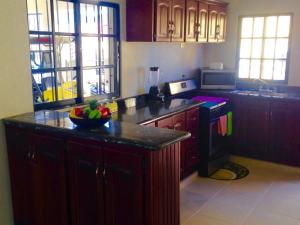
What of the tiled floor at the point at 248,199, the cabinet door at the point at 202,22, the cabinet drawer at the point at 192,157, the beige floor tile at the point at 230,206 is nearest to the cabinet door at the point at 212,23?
the cabinet door at the point at 202,22

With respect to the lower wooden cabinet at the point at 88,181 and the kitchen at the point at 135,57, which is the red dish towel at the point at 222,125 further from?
the lower wooden cabinet at the point at 88,181

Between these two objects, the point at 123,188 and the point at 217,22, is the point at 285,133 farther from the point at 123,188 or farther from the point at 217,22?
the point at 123,188

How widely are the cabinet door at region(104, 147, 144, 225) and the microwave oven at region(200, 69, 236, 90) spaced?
10.3 feet

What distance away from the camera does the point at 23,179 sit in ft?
9.12

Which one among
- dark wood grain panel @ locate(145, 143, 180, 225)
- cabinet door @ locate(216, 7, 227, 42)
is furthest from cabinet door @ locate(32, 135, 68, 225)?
cabinet door @ locate(216, 7, 227, 42)

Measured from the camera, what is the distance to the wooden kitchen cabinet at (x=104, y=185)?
2.15 m

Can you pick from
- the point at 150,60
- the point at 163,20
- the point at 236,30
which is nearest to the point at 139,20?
the point at 163,20

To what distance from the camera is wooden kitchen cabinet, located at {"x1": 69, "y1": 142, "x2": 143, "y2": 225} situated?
2.15 metres

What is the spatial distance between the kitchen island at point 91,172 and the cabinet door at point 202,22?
242 centimetres

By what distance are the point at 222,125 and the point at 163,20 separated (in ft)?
5.10

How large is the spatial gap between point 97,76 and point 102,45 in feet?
1.14

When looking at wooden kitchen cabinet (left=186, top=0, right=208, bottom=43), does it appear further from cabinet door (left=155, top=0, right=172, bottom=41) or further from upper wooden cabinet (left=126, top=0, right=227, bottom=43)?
cabinet door (left=155, top=0, right=172, bottom=41)

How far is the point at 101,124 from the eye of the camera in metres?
2.47

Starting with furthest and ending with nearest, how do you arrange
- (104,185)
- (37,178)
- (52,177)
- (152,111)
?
(152,111) → (37,178) → (52,177) → (104,185)
